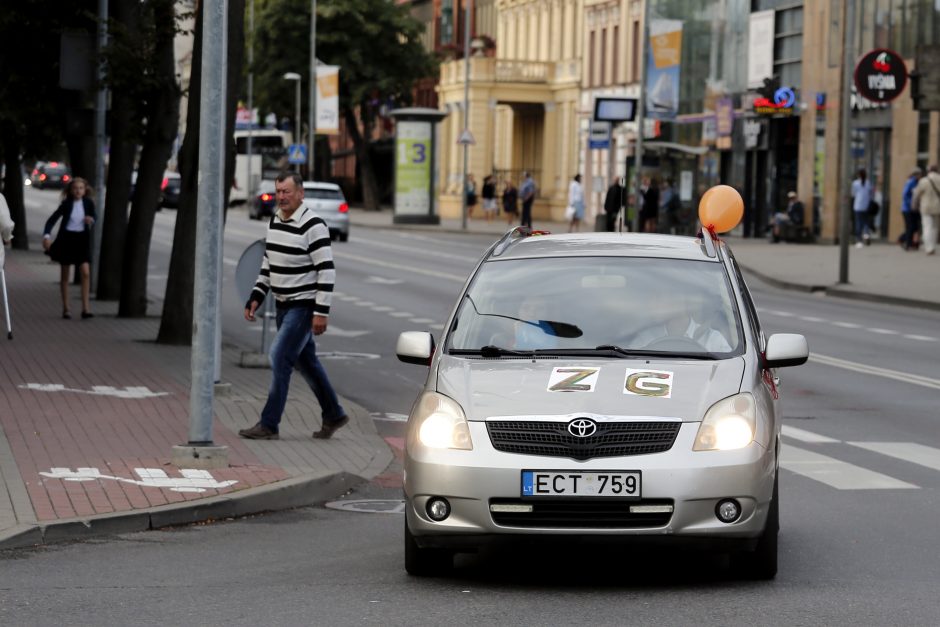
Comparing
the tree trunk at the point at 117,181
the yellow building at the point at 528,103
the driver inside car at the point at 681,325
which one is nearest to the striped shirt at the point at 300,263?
the driver inside car at the point at 681,325

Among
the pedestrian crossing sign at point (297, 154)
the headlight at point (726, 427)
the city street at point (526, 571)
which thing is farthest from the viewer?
the pedestrian crossing sign at point (297, 154)

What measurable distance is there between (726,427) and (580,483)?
64cm

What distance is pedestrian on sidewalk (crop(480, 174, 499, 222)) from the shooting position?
7525cm

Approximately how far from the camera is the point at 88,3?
30094 millimetres

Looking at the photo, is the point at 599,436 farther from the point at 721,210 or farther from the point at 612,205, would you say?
the point at 612,205

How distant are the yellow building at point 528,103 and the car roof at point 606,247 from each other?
219 feet

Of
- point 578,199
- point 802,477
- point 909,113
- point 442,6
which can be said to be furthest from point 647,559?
point 442,6

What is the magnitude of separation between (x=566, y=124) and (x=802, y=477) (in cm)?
6663

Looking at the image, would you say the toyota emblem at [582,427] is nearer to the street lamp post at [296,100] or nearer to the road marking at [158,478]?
the road marking at [158,478]

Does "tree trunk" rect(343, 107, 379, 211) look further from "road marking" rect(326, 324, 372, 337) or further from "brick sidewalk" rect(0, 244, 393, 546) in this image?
"brick sidewalk" rect(0, 244, 393, 546)

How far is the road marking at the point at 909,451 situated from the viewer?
1264 cm

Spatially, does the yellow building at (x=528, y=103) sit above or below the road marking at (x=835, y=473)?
above

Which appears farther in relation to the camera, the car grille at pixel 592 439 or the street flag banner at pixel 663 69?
the street flag banner at pixel 663 69

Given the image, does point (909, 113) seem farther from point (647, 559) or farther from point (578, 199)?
point (647, 559)
